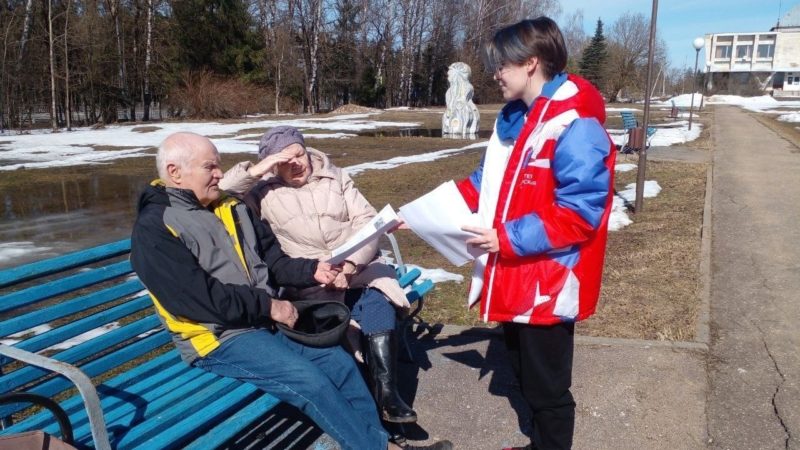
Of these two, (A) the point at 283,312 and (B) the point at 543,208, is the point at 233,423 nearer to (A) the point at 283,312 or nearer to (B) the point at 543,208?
(A) the point at 283,312

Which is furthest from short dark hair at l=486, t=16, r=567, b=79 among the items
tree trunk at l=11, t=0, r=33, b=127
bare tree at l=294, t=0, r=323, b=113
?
bare tree at l=294, t=0, r=323, b=113

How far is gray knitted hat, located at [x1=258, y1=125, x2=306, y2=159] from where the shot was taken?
3207 millimetres

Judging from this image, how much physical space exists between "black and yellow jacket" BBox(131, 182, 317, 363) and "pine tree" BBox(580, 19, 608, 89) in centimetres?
6031

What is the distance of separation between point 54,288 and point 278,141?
48.8 inches

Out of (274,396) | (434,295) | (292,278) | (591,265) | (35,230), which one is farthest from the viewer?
(35,230)

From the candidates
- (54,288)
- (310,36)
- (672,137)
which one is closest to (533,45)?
Result: (54,288)

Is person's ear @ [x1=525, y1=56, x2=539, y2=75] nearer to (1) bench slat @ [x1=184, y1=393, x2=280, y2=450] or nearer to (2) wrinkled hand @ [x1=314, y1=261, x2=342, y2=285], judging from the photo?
(2) wrinkled hand @ [x1=314, y1=261, x2=342, y2=285]

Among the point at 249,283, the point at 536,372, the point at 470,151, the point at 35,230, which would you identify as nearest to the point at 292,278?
the point at 249,283

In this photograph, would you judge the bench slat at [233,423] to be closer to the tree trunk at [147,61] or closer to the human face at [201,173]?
the human face at [201,173]

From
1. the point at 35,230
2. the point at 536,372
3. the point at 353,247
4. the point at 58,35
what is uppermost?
the point at 58,35

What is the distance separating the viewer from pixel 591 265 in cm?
237

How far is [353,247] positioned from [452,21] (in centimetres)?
5052

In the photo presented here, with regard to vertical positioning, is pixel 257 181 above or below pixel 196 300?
above

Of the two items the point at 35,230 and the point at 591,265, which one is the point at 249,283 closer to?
the point at 591,265
